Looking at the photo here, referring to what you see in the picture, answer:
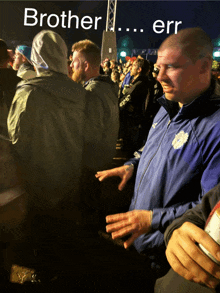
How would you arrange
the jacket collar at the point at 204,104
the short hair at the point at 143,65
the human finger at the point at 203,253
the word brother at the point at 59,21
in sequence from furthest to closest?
the short hair at the point at 143,65 → the word brother at the point at 59,21 → the jacket collar at the point at 204,104 → the human finger at the point at 203,253

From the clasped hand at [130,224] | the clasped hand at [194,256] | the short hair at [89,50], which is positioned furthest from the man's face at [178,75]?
the short hair at [89,50]

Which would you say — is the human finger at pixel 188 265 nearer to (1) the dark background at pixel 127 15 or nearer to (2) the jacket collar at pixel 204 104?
(2) the jacket collar at pixel 204 104

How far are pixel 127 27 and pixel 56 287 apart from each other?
222 centimetres

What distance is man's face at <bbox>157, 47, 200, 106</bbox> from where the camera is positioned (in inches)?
34.7

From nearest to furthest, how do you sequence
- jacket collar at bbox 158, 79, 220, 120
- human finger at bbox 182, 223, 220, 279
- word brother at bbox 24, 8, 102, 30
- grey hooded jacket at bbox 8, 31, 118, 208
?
human finger at bbox 182, 223, 220, 279, jacket collar at bbox 158, 79, 220, 120, grey hooded jacket at bbox 8, 31, 118, 208, word brother at bbox 24, 8, 102, 30

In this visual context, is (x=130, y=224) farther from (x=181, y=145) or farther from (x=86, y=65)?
(x=86, y=65)

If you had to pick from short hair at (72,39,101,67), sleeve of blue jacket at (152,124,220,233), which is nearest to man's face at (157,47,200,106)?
sleeve of blue jacket at (152,124,220,233)

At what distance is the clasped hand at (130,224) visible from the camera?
2.41 ft

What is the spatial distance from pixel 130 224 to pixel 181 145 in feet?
1.11

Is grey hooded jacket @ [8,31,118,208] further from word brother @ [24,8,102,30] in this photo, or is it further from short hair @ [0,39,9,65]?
word brother @ [24,8,102,30]

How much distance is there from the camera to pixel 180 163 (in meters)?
0.87

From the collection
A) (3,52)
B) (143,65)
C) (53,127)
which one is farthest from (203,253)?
(143,65)

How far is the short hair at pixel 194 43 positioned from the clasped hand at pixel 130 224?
59 cm

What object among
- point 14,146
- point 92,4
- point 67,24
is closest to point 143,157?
point 14,146
